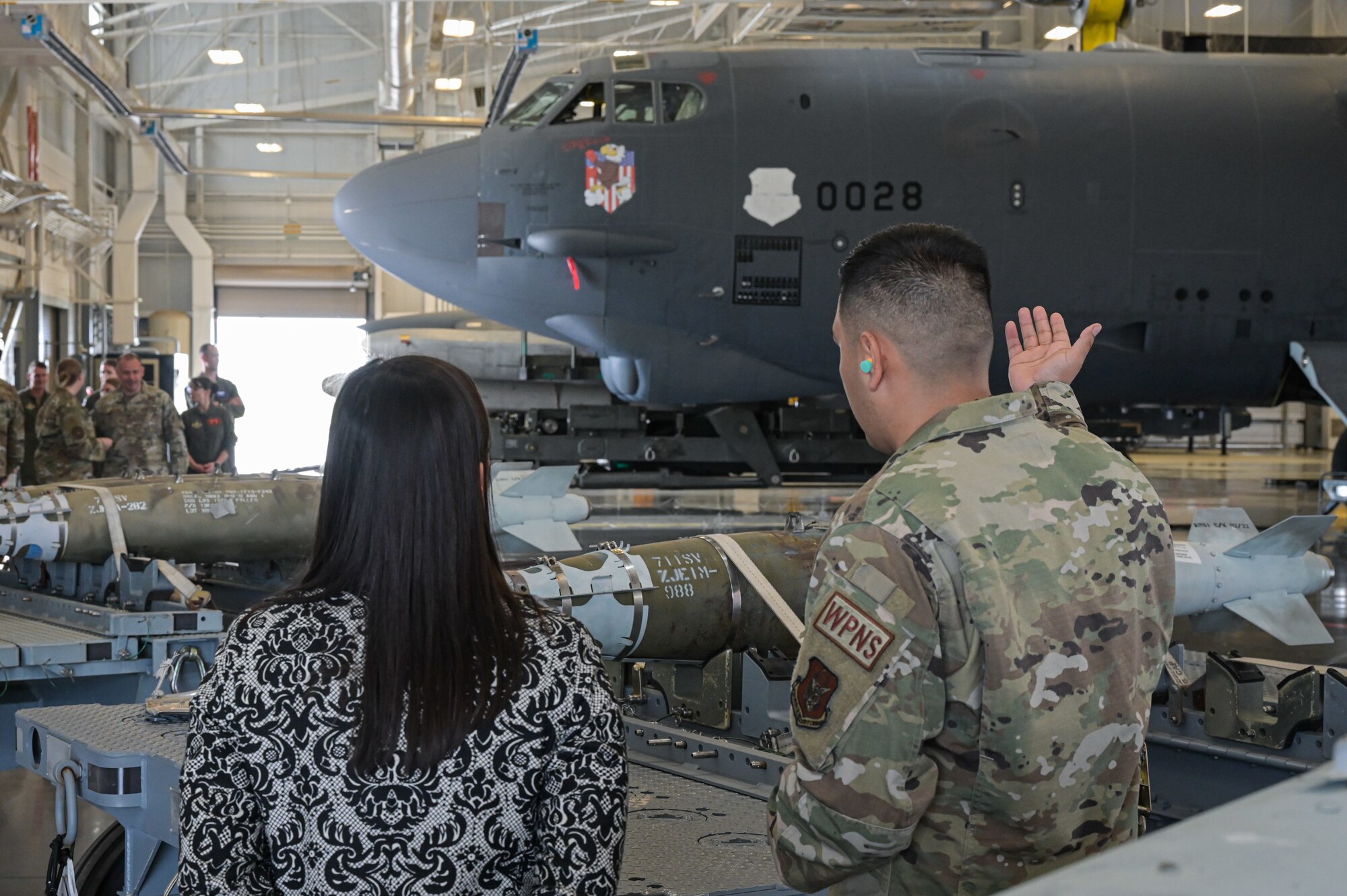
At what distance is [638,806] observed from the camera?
2.74 m

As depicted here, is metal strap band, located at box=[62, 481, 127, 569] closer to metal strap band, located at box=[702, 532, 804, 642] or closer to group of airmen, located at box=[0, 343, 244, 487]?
metal strap band, located at box=[702, 532, 804, 642]

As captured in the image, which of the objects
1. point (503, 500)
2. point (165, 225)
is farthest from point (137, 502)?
point (165, 225)

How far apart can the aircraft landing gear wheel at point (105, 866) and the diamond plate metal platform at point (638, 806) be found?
39 centimetres

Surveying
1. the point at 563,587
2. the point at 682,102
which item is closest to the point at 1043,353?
the point at 563,587

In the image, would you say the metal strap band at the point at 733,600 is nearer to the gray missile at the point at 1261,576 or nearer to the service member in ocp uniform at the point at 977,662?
the gray missile at the point at 1261,576

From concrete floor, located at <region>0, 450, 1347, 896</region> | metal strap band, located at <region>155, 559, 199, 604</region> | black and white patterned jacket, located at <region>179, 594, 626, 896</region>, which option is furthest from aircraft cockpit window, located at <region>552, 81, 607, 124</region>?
black and white patterned jacket, located at <region>179, 594, 626, 896</region>

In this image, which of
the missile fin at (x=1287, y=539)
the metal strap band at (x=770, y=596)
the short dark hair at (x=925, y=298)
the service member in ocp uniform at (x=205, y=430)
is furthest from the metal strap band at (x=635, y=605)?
the service member in ocp uniform at (x=205, y=430)

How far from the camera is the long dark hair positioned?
1600 millimetres

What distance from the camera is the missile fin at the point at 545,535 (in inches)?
257

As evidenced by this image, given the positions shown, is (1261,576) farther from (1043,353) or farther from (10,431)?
(10,431)

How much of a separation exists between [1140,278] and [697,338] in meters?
3.29

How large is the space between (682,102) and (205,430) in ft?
17.0

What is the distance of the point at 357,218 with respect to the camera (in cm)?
989

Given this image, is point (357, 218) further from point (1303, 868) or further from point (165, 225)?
point (165, 225)
